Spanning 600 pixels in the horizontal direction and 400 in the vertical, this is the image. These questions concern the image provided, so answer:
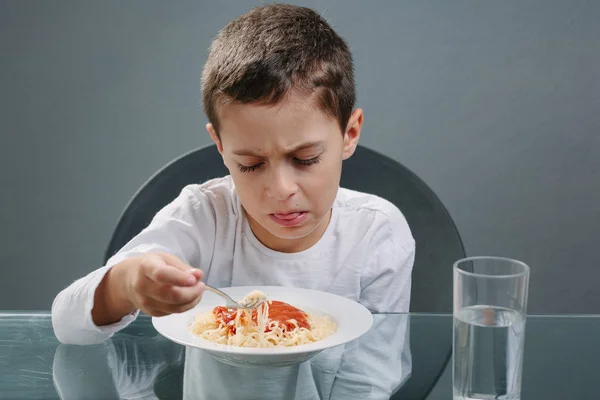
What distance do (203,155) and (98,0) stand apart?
1105 millimetres

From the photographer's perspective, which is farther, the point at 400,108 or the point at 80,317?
the point at 400,108

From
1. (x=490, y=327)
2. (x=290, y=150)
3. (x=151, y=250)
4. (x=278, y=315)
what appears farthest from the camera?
(x=151, y=250)

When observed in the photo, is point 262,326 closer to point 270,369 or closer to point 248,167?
point 270,369

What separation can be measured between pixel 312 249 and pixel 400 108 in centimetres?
103

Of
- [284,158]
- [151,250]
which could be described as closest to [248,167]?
[284,158]

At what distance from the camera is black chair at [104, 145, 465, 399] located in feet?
4.43

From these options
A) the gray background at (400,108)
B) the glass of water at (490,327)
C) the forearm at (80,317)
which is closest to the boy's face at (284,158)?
the forearm at (80,317)

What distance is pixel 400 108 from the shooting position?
2.36m

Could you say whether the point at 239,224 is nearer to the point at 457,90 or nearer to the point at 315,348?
the point at 315,348

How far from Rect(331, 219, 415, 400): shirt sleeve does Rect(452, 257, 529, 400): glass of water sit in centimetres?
11

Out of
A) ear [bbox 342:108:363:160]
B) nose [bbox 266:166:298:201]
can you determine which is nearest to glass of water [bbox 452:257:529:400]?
nose [bbox 266:166:298:201]

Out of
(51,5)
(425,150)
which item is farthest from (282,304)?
(51,5)

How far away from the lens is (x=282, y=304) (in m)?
1.05

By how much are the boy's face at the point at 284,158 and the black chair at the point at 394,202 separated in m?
0.17
